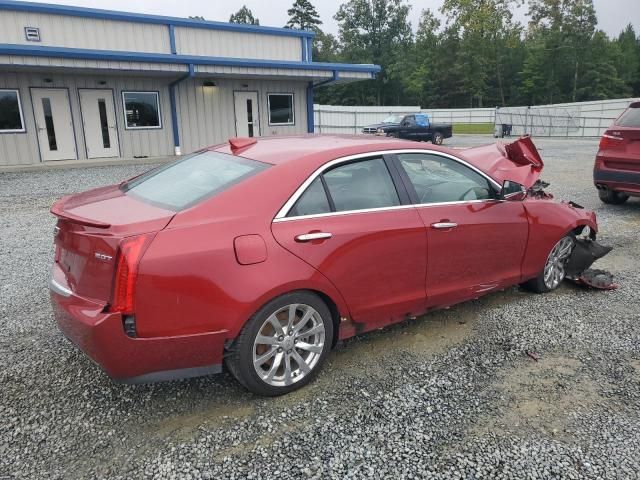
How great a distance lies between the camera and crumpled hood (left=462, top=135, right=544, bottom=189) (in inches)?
189

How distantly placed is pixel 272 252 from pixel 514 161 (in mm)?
3311

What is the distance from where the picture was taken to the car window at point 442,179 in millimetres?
3613

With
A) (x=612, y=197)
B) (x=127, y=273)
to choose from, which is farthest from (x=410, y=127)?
(x=127, y=273)

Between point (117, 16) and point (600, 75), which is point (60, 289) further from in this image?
point (600, 75)

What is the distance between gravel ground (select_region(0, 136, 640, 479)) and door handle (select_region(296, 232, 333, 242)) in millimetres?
945

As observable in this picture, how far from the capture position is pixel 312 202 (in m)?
3.08

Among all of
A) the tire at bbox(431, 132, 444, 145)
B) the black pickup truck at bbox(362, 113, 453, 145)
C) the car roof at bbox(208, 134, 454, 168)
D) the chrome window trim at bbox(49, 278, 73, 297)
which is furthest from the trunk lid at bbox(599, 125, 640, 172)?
the tire at bbox(431, 132, 444, 145)

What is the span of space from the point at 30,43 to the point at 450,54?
65.2m

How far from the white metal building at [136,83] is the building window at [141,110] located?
34 mm

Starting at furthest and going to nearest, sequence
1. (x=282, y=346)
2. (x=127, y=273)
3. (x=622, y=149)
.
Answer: (x=622, y=149) < (x=282, y=346) < (x=127, y=273)

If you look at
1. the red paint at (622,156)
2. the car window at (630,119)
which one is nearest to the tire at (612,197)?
the red paint at (622,156)

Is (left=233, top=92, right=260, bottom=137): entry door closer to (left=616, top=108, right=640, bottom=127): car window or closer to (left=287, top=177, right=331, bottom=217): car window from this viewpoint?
(left=616, top=108, right=640, bottom=127): car window

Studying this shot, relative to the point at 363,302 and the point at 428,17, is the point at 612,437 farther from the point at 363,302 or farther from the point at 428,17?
the point at 428,17

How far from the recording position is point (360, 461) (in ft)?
8.08
